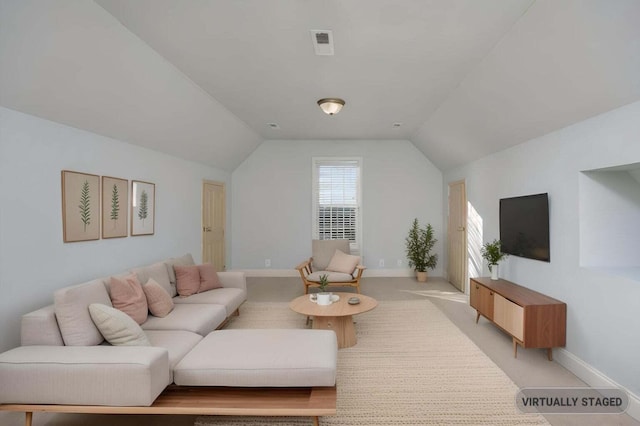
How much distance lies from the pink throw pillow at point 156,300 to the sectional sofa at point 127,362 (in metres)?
0.34

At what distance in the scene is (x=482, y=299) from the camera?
391 centimetres

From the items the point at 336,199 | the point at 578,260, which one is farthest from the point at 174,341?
the point at 336,199

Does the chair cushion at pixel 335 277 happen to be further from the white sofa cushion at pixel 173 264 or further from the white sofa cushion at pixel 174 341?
the white sofa cushion at pixel 174 341

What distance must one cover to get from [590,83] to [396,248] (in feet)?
15.9

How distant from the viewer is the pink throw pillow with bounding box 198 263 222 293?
4086 mm

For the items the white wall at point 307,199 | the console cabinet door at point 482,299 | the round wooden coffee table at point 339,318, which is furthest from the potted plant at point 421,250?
the round wooden coffee table at point 339,318

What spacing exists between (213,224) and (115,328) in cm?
401

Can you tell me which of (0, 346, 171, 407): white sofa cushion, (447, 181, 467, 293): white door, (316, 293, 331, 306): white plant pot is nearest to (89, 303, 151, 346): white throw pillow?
(0, 346, 171, 407): white sofa cushion

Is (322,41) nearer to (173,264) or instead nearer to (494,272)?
(173,264)

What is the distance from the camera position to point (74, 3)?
2.19 m

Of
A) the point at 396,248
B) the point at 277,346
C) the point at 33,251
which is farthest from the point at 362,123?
the point at 33,251

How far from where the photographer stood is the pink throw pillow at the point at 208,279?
4.09m

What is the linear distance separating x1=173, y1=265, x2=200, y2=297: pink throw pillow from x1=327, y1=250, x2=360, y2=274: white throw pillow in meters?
2.36

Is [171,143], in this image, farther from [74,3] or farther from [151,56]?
[74,3]
